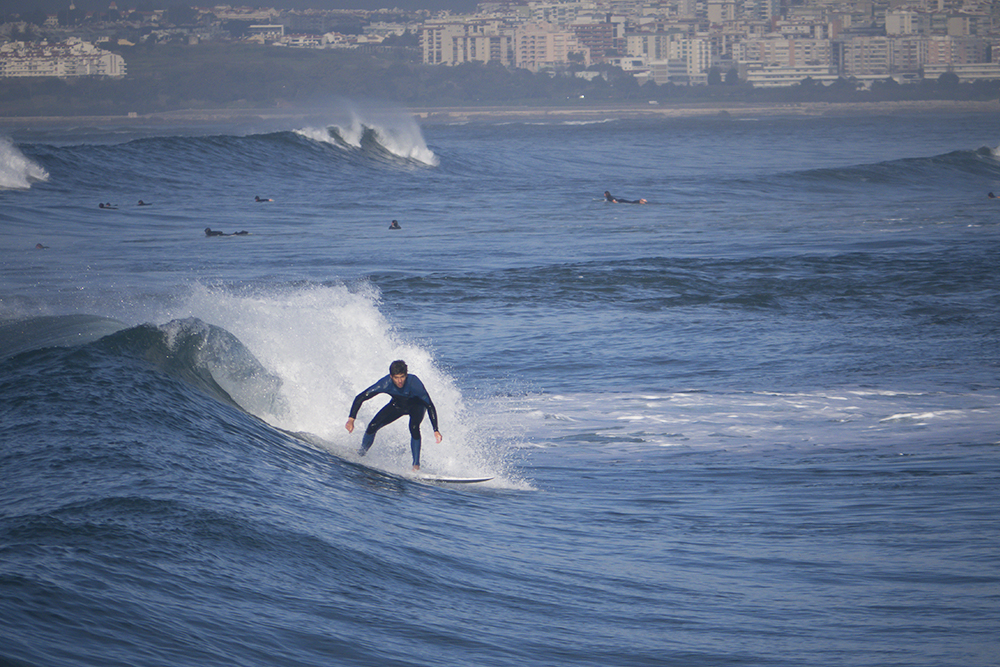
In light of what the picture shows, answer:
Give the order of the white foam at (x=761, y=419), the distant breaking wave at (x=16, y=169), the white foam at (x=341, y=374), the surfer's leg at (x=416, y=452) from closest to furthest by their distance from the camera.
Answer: the surfer's leg at (x=416, y=452), the white foam at (x=341, y=374), the white foam at (x=761, y=419), the distant breaking wave at (x=16, y=169)

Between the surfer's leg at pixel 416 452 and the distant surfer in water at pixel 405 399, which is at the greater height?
the distant surfer in water at pixel 405 399

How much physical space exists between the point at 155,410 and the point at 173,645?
488 cm

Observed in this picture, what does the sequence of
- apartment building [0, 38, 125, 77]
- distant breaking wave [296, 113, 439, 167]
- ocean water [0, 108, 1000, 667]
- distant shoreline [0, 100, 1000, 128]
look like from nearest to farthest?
ocean water [0, 108, 1000, 667], distant breaking wave [296, 113, 439, 167], distant shoreline [0, 100, 1000, 128], apartment building [0, 38, 125, 77]

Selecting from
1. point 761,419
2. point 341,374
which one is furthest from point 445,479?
point 761,419

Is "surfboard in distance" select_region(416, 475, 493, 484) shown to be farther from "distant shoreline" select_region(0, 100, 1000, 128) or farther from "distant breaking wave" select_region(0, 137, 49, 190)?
"distant shoreline" select_region(0, 100, 1000, 128)

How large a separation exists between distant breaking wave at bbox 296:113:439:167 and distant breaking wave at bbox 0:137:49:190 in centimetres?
1896

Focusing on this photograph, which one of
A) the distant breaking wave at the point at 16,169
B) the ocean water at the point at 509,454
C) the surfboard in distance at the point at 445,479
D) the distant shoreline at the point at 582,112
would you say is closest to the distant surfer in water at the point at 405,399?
the surfboard in distance at the point at 445,479

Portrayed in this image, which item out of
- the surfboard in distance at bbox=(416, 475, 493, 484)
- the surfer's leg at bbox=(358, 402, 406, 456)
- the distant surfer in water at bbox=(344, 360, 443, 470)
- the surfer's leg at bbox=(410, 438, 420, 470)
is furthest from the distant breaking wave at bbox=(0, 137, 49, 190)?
the surfboard in distance at bbox=(416, 475, 493, 484)

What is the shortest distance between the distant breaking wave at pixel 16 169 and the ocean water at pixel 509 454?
1081 cm

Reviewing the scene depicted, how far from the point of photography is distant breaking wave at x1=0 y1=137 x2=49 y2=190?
128 ft

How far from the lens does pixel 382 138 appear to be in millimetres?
61188

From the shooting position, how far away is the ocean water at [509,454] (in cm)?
709

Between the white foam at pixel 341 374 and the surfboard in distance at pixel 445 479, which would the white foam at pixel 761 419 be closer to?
the white foam at pixel 341 374

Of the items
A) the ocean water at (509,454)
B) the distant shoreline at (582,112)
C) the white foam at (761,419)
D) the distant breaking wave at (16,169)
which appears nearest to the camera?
the ocean water at (509,454)
